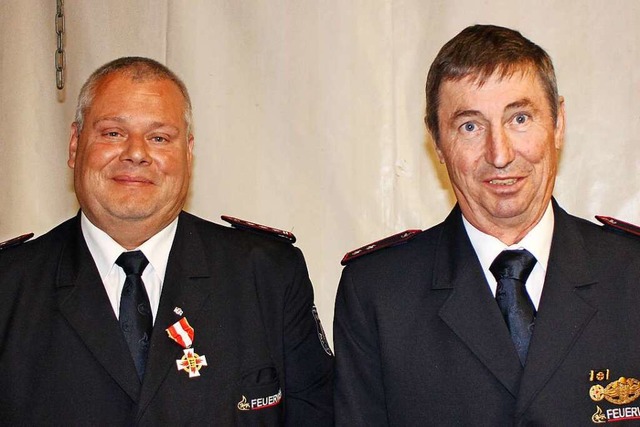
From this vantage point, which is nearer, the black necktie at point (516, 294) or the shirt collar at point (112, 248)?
the black necktie at point (516, 294)

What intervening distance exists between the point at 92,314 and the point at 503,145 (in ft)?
3.54

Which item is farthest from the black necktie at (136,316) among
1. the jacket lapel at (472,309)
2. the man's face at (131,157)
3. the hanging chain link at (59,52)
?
the hanging chain link at (59,52)

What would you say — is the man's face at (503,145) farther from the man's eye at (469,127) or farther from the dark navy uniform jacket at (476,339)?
the dark navy uniform jacket at (476,339)

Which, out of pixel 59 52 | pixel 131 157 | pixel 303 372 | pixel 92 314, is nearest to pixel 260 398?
pixel 303 372

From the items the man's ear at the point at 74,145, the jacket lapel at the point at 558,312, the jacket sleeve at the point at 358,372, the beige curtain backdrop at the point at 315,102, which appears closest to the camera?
the jacket lapel at the point at 558,312

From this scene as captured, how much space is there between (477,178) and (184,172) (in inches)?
30.9

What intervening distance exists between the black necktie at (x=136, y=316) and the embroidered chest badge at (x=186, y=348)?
64 mm

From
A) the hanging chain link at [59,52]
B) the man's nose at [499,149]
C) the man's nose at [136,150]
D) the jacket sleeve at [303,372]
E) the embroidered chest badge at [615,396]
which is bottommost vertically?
the embroidered chest badge at [615,396]

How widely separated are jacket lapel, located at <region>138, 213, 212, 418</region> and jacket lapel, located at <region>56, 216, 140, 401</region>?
5cm

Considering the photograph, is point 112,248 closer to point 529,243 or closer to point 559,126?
point 529,243

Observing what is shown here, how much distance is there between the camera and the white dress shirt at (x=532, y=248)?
2.11 meters

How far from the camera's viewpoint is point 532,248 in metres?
2.13

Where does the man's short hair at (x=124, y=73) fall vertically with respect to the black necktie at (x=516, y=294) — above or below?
above

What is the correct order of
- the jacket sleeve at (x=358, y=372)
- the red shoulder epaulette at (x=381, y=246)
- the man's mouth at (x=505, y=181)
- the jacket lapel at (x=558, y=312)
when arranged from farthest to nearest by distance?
the red shoulder epaulette at (x=381, y=246), the jacket sleeve at (x=358, y=372), the man's mouth at (x=505, y=181), the jacket lapel at (x=558, y=312)
